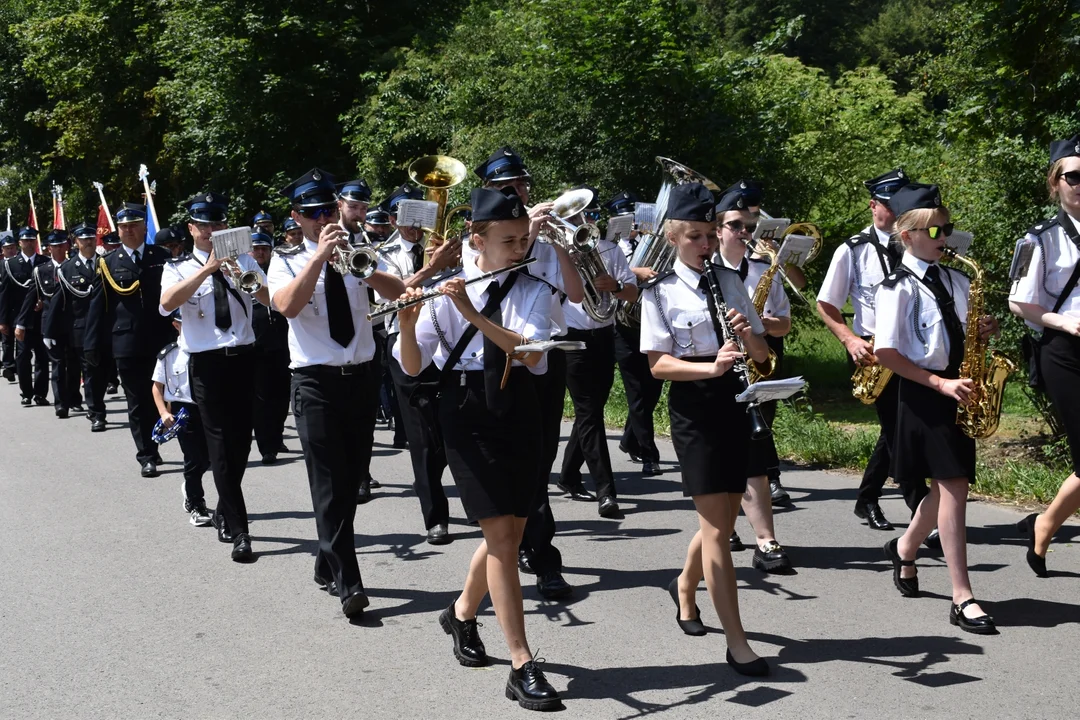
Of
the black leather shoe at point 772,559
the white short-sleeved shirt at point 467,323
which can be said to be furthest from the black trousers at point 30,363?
the white short-sleeved shirt at point 467,323

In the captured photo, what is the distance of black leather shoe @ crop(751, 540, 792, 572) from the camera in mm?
6691

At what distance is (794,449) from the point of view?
9953mm

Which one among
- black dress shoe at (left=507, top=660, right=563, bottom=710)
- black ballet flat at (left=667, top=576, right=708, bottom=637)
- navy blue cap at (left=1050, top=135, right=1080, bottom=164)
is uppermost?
navy blue cap at (left=1050, top=135, right=1080, bottom=164)

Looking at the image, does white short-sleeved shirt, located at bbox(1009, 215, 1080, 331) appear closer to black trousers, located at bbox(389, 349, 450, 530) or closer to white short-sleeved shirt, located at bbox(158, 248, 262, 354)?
black trousers, located at bbox(389, 349, 450, 530)

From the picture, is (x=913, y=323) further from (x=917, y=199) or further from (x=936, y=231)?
(x=917, y=199)

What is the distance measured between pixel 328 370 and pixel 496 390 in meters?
1.61

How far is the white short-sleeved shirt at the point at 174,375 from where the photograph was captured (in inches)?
364

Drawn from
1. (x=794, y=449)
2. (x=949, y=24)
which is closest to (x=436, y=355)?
(x=794, y=449)

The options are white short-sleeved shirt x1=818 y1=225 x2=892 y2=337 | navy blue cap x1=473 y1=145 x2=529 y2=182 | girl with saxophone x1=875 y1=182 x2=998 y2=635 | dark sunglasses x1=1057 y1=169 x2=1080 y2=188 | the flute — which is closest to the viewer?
the flute

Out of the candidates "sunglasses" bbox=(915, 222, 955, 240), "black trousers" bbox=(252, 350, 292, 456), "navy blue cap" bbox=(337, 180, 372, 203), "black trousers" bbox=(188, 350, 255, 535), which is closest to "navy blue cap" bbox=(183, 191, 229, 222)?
"black trousers" bbox=(188, 350, 255, 535)

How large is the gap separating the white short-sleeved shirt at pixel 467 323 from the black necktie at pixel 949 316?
6.23 ft

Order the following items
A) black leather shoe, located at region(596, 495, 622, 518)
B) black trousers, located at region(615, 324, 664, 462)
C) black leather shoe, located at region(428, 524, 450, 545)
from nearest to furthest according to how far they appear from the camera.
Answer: black leather shoe, located at region(428, 524, 450, 545) → black leather shoe, located at region(596, 495, 622, 518) → black trousers, located at region(615, 324, 664, 462)

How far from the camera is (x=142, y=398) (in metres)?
10.7

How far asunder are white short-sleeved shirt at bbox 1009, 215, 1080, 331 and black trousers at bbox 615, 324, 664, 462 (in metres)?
3.35
